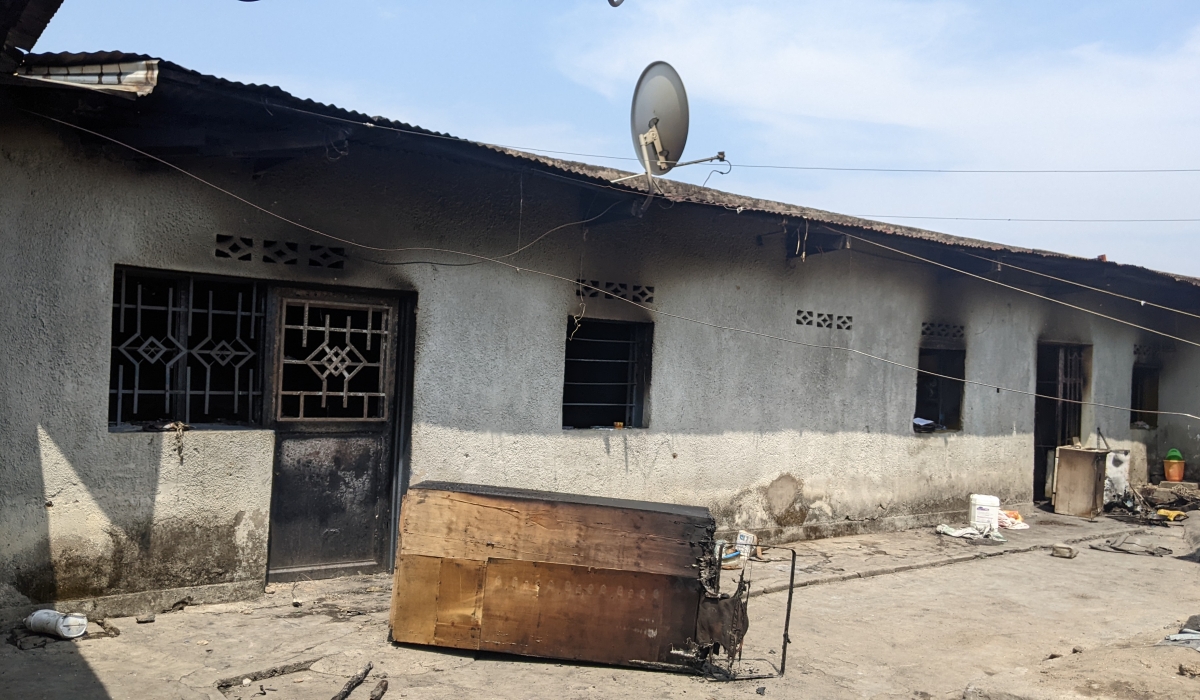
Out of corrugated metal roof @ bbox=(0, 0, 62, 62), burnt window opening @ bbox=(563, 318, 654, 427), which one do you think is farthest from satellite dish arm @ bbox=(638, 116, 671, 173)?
corrugated metal roof @ bbox=(0, 0, 62, 62)

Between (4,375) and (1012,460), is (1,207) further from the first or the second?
(1012,460)

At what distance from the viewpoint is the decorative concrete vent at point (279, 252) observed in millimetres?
6141

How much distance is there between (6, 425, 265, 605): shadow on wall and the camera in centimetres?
549

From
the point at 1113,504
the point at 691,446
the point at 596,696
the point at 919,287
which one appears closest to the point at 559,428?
the point at 691,446

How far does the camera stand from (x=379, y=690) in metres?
4.70

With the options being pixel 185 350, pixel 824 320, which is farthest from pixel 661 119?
pixel 185 350

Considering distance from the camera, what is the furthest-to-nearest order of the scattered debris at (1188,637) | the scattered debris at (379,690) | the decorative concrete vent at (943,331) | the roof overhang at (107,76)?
the decorative concrete vent at (943,331), the scattered debris at (1188,637), the roof overhang at (107,76), the scattered debris at (379,690)

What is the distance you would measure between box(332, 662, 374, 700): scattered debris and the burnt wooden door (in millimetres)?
1948

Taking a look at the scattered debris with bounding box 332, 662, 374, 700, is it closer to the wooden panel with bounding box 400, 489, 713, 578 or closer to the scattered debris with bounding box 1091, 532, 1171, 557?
the wooden panel with bounding box 400, 489, 713, 578

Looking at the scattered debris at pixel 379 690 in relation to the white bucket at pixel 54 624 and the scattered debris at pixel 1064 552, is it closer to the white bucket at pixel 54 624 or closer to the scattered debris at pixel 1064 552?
Result: the white bucket at pixel 54 624

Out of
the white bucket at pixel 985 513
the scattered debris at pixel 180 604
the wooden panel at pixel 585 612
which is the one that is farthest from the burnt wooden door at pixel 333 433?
the white bucket at pixel 985 513

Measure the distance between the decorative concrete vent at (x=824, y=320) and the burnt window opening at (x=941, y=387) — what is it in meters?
1.69

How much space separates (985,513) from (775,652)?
604 cm

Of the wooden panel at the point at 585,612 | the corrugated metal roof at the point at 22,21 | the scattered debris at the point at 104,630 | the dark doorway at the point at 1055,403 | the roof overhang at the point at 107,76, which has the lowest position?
the scattered debris at the point at 104,630
